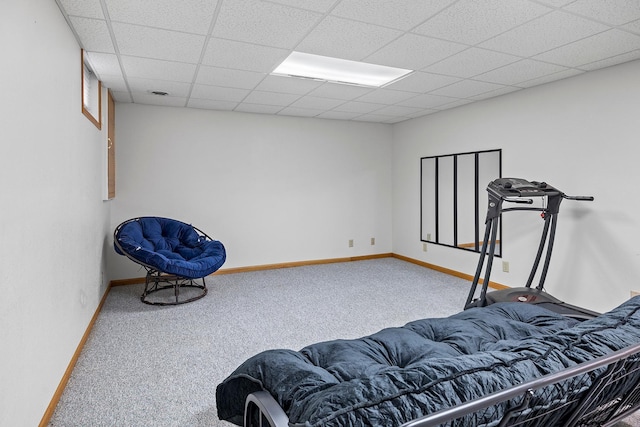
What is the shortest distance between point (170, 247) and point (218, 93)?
185cm

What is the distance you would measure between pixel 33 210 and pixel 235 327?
1.89 metres

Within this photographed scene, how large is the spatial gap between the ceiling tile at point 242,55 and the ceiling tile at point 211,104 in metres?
1.39

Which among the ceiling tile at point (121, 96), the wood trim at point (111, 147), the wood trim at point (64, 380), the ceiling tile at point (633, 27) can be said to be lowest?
the wood trim at point (64, 380)

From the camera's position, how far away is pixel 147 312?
11.7ft

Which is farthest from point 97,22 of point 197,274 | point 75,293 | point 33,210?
point 197,274

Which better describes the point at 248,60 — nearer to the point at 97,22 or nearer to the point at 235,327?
the point at 97,22

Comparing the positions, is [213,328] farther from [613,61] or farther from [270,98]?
[613,61]

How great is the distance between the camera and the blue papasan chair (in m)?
3.74

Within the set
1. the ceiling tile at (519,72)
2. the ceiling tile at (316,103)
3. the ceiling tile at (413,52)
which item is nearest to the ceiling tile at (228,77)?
the ceiling tile at (316,103)

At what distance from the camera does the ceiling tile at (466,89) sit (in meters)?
3.81

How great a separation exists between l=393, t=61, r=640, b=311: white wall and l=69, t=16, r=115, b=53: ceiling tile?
394cm

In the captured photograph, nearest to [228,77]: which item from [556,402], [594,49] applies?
[594,49]

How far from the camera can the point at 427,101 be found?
4.56 meters

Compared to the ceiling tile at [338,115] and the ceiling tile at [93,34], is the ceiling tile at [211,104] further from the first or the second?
the ceiling tile at [93,34]
